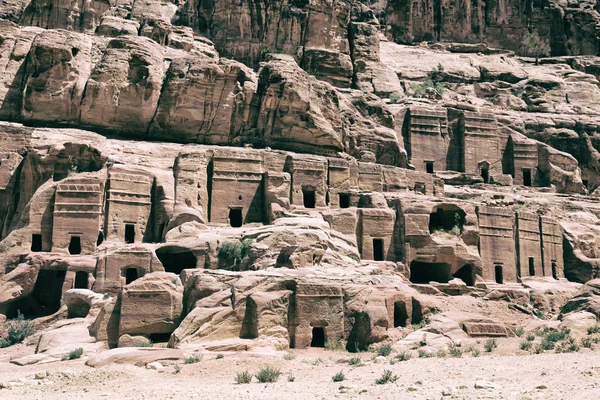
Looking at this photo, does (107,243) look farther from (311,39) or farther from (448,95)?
(448,95)

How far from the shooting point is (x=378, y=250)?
41219 millimetres

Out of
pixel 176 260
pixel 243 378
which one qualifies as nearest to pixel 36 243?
pixel 176 260

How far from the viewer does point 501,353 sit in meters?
27.2

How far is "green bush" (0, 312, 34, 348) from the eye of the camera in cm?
3394

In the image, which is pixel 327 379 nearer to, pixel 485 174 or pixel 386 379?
pixel 386 379

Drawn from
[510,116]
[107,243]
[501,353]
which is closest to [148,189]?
[107,243]

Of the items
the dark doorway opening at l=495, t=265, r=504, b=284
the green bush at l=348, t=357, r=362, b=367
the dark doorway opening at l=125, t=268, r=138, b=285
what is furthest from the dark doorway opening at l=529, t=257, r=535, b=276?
the dark doorway opening at l=125, t=268, r=138, b=285

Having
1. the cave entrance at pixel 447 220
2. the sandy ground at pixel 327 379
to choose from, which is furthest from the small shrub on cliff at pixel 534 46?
the sandy ground at pixel 327 379

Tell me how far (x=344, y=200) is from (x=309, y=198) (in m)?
2.06

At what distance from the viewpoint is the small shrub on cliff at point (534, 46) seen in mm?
73562

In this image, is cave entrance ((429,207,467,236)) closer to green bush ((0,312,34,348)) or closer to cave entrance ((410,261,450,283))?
cave entrance ((410,261,450,283))

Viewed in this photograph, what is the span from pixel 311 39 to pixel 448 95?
1161 centimetres

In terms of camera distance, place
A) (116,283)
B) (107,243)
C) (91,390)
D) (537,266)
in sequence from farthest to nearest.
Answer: (537,266) → (107,243) → (116,283) → (91,390)

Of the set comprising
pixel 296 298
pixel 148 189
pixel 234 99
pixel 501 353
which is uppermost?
pixel 234 99
